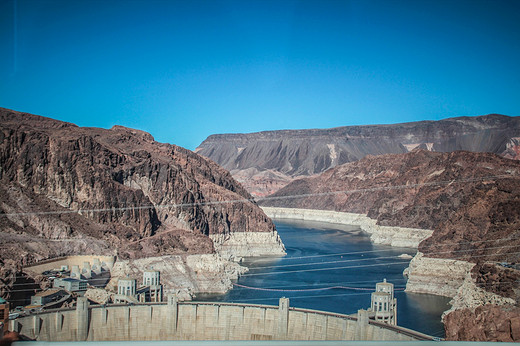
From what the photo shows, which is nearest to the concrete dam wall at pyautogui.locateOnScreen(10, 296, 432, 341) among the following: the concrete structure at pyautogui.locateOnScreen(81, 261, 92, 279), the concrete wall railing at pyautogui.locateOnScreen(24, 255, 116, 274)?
the concrete wall railing at pyautogui.locateOnScreen(24, 255, 116, 274)

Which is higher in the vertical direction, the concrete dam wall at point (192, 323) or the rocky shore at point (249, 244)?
the rocky shore at point (249, 244)

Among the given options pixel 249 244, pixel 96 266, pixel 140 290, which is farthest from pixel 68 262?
pixel 249 244

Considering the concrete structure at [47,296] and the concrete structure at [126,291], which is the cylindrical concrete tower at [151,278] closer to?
the concrete structure at [126,291]

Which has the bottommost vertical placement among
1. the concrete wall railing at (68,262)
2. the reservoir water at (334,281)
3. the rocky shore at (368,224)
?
the reservoir water at (334,281)

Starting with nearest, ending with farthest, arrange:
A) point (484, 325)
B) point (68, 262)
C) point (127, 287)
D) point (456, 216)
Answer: point (484, 325) < point (127, 287) < point (68, 262) < point (456, 216)

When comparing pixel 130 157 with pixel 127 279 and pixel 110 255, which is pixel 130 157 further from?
pixel 127 279

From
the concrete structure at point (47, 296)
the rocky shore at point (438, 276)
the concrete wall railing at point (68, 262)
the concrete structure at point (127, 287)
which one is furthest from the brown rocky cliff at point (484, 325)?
the concrete wall railing at point (68, 262)

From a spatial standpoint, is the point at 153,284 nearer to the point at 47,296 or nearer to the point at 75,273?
the point at 75,273
